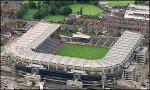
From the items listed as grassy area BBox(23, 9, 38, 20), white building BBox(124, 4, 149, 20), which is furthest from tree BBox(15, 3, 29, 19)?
white building BBox(124, 4, 149, 20)

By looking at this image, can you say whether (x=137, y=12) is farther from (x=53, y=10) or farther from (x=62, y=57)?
(x=62, y=57)

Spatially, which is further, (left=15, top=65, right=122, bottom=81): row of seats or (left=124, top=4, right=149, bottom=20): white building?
(left=124, top=4, right=149, bottom=20): white building

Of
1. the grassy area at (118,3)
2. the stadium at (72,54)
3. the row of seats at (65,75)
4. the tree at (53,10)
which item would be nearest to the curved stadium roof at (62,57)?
the stadium at (72,54)

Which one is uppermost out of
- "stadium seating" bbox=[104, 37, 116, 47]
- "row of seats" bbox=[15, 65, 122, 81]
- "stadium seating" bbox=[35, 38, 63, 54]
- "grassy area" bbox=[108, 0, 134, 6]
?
"grassy area" bbox=[108, 0, 134, 6]

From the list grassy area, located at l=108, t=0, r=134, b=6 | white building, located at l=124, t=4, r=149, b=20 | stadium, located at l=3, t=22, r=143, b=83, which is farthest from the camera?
grassy area, located at l=108, t=0, r=134, b=6

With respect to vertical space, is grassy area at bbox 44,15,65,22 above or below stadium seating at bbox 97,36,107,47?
above

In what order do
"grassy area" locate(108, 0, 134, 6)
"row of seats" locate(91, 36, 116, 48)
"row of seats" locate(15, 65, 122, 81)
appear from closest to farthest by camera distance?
"row of seats" locate(15, 65, 122, 81)
"row of seats" locate(91, 36, 116, 48)
"grassy area" locate(108, 0, 134, 6)

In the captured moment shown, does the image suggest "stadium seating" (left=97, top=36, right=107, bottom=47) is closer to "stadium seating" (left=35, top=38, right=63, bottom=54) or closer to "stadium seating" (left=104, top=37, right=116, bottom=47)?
"stadium seating" (left=104, top=37, right=116, bottom=47)

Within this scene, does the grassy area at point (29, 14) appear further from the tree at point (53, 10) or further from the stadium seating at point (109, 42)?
the stadium seating at point (109, 42)
